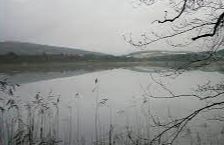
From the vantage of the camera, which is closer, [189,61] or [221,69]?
[189,61]

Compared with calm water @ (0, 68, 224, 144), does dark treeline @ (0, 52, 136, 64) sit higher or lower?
higher

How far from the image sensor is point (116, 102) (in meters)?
9.50

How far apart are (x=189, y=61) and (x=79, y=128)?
4.13 metres

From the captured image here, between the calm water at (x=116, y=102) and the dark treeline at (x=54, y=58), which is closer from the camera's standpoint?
the calm water at (x=116, y=102)

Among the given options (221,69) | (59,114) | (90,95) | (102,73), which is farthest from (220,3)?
(102,73)

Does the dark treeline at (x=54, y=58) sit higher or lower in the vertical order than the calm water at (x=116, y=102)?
higher

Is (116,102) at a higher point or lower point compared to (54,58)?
lower

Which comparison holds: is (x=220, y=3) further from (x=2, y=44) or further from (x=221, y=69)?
(x=2, y=44)

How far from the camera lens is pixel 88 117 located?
8352mm

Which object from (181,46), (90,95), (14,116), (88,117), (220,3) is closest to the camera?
(220,3)

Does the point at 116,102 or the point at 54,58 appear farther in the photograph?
the point at 54,58

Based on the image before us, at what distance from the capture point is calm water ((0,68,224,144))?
709 cm

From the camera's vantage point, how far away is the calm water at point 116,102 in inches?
279

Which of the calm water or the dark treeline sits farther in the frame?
the dark treeline
